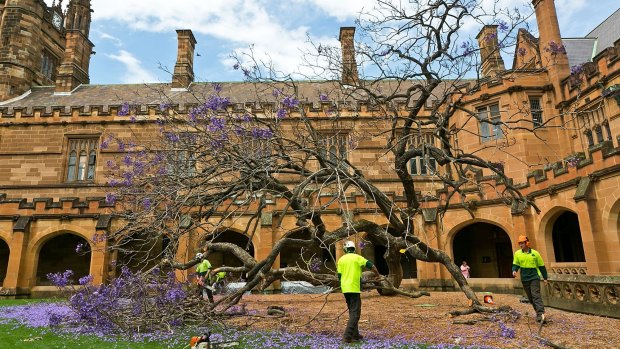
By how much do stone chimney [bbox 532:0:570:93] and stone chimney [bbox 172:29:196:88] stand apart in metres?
18.8

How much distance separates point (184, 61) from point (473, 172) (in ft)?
59.5

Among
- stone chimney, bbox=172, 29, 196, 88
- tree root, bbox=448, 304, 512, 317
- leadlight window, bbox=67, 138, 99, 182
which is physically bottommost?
tree root, bbox=448, 304, 512, 317

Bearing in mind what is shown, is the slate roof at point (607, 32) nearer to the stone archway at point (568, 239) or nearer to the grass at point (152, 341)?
the stone archway at point (568, 239)

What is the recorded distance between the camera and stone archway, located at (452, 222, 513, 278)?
17.6 m

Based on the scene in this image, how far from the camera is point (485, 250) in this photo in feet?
59.1

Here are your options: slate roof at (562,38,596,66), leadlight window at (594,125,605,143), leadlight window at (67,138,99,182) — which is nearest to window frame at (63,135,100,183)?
leadlight window at (67,138,99,182)

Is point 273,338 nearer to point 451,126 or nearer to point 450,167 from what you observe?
point 450,167

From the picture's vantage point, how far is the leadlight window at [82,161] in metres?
21.3

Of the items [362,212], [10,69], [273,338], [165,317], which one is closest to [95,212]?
[362,212]

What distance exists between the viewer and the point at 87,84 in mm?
27328

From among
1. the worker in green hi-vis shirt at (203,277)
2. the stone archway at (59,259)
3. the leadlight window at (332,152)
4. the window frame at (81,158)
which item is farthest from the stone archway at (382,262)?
the window frame at (81,158)

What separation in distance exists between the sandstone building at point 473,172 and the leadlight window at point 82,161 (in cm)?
5

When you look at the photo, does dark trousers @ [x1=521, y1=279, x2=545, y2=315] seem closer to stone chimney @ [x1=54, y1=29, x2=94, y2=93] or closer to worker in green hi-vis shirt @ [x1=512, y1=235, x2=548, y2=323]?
worker in green hi-vis shirt @ [x1=512, y1=235, x2=548, y2=323]

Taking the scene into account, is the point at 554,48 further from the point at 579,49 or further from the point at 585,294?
the point at 579,49
